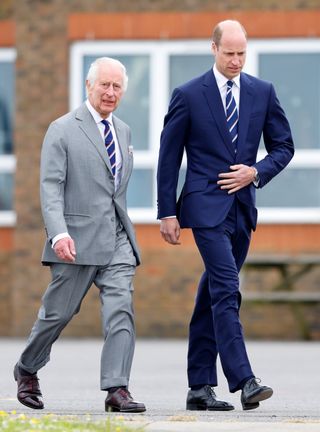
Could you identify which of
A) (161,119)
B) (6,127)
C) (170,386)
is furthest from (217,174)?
(6,127)

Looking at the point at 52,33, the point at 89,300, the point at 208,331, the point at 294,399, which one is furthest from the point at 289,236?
the point at 208,331

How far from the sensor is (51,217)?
8.46 meters

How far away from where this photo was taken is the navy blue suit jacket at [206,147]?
28.8 feet

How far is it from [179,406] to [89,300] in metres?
8.71

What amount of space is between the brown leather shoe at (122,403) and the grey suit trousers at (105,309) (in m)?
0.05

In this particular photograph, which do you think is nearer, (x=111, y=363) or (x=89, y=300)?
(x=111, y=363)

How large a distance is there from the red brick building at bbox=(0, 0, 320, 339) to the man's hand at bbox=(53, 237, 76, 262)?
9.23 metres

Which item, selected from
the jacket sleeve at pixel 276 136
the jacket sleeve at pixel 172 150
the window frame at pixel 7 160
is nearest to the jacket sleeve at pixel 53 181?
the jacket sleeve at pixel 172 150

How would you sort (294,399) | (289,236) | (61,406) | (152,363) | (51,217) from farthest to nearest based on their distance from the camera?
1. (289,236)
2. (152,363)
3. (294,399)
4. (61,406)
5. (51,217)

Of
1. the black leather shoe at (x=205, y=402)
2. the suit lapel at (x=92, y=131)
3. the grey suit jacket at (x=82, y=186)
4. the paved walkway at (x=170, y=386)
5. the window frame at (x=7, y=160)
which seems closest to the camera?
the paved walkway at (x=170, y=386)

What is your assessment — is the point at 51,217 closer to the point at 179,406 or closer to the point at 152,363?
the point at 179,406

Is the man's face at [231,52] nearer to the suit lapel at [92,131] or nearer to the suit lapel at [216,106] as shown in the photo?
the suit lapel at [216,106]

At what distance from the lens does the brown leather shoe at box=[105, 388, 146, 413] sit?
27.5 feet

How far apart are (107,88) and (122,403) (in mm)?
1697
